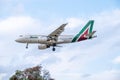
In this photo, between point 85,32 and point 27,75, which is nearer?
point 85,32

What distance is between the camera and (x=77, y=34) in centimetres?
14750

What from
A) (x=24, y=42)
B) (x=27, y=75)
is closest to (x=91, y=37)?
(x=24, y=42)

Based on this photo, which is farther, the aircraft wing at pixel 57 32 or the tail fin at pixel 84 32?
the aircraft wing at pixel 57 32

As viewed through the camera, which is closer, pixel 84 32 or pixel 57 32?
pixel 57 32

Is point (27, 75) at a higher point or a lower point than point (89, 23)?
lower

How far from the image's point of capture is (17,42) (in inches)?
5659

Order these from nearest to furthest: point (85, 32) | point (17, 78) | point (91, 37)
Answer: point (91, 37)
point (85, 32)
point (17, 78)

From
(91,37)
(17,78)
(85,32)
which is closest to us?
(91,37)

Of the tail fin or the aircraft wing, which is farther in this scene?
the aircraft wing

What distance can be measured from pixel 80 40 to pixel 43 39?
9.50 m

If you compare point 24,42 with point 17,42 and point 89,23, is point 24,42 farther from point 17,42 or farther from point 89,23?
point 89,23

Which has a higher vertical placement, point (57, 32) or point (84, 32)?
point (84, 32)

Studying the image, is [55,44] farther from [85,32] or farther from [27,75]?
[27,75]

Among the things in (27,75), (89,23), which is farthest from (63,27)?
(27,75)
